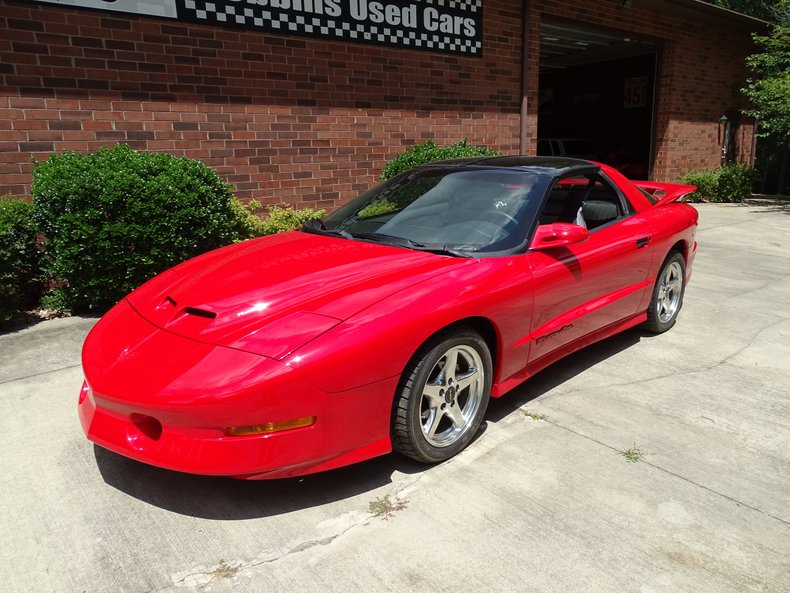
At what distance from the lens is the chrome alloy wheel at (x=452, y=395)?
9.11ft

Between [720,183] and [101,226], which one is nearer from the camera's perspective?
[101,226]

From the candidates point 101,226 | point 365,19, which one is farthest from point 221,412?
point 365,19

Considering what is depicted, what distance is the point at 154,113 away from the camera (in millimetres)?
6320

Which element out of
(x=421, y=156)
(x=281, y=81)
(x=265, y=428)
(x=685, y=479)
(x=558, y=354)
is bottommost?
(x=685, y=479)

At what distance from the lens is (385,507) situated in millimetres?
2527

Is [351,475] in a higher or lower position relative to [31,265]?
lower

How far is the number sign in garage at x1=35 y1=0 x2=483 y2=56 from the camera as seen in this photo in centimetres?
630

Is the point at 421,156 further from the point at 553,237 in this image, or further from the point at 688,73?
the point at 688,73

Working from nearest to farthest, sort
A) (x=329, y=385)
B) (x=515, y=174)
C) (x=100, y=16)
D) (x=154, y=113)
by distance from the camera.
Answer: (x=329, y=385) → (x=515, y=174) → (x=100, y=16) → (x=154, y=113)

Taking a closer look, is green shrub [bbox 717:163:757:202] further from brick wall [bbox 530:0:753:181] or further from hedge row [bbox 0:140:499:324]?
hedge row [bbox 0:140:499:324]

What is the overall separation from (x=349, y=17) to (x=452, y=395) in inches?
246

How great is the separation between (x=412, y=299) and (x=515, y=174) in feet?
4.67

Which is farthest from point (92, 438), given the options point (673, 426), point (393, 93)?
point (393, 93)

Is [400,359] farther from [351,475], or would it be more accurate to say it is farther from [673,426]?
[673,426]
